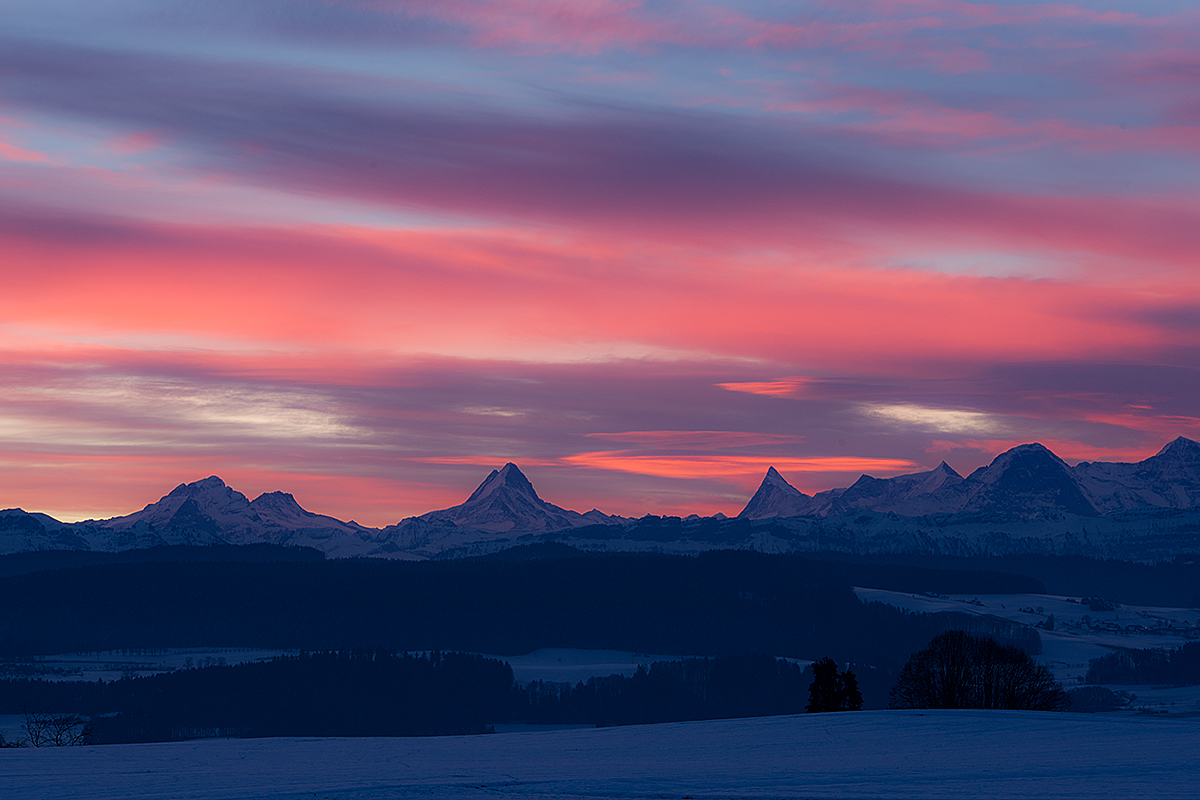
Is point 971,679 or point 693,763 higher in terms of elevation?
point 693,763

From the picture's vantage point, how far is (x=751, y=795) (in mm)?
47688

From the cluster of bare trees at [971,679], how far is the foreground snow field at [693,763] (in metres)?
33.5

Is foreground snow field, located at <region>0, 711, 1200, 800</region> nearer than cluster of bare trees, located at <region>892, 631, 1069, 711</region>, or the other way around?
foreground snow field, located at <region>0, 711, 1200, 800</region>

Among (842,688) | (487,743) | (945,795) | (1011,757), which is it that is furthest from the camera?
(842,688)

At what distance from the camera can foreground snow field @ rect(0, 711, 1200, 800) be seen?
4878cm

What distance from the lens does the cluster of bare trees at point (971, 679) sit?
114 meters

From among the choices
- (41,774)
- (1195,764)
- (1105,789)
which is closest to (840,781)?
(1105,789)

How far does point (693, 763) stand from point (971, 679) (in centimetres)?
Result: 6470

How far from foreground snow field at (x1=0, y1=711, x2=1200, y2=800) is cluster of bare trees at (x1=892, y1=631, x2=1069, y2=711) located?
110ft

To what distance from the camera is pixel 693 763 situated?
60250mm

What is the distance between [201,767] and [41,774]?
701cm

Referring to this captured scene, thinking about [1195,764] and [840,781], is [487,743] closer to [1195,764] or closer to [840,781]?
[840,781]

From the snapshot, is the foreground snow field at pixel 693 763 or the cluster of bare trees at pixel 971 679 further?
the cluster of bare trees at pixel 971 679

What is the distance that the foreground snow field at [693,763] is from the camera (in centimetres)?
4878
